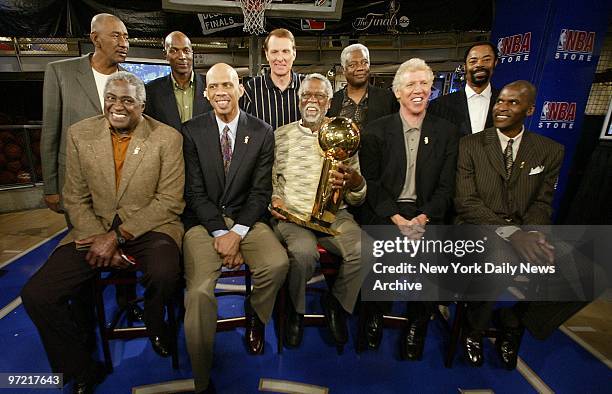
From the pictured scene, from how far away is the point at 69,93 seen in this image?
2564mm

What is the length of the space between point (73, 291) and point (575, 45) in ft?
19.3

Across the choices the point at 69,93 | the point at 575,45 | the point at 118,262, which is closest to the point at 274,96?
the point at 69,93

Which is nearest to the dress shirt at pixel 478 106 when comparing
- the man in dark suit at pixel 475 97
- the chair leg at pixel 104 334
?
the man in dark suit at pixel 475 97

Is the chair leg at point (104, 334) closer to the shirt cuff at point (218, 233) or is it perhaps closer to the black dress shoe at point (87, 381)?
the black dress shoe at point (87, 381)

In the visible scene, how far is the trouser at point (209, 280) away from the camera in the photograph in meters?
1.91

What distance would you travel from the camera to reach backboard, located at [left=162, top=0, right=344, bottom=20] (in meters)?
4.51

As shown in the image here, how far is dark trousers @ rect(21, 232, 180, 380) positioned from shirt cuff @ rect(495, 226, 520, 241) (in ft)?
7.05

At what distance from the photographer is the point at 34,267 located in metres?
3.58

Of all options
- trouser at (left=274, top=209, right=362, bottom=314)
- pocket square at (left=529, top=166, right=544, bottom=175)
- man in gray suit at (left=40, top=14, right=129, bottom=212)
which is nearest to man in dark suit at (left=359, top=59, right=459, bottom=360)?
trouser at (left=274, top=209, right=362, bottom=314)

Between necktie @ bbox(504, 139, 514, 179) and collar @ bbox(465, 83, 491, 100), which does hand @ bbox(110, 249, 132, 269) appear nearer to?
necktie @ bbox(504, 139, 514, 179)

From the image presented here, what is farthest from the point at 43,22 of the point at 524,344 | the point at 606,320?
the point at 606,320

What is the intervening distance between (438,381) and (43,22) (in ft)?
22.4

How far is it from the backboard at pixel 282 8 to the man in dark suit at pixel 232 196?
9.48ft

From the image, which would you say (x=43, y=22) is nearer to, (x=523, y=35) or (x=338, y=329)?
(x=338, y=329)
